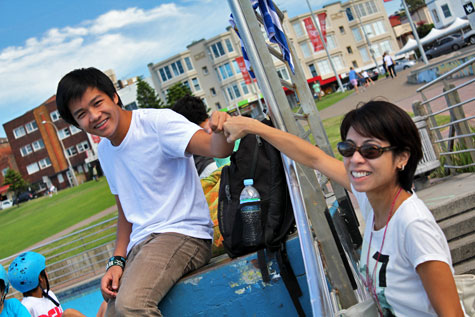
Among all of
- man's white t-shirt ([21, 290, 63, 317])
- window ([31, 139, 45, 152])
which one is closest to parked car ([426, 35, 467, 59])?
man's white t-shirt ([21, 290, 63, 317])

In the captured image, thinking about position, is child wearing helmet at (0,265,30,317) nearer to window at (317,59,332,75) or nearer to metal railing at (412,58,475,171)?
metal railing at (412,58,475,171)

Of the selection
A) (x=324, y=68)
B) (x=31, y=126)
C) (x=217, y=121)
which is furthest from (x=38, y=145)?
(x=217, y=121)

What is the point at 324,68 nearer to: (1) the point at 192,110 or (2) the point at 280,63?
(2) the point at 280,63

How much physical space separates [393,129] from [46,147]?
69491mm

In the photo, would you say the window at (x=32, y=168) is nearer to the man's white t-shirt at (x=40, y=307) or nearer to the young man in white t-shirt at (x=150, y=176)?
the man's white t-shirt at (x=40, y=307)

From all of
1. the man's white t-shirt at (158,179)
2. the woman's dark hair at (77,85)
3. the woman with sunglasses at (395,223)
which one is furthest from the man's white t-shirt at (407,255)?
the woman's dark hair at (77,85)

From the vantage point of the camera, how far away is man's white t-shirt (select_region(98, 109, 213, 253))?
2.77 metres

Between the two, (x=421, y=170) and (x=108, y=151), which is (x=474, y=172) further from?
(x=108, y=151)

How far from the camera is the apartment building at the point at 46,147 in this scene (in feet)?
210

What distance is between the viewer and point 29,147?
2621 inches

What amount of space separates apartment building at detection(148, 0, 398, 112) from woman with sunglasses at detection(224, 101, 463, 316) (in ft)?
203

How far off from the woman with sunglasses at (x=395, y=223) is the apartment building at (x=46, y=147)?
6447 centimetres

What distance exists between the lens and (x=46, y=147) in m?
65.4

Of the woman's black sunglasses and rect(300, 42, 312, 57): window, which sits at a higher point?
rect(300, 42, 312, 57): window
